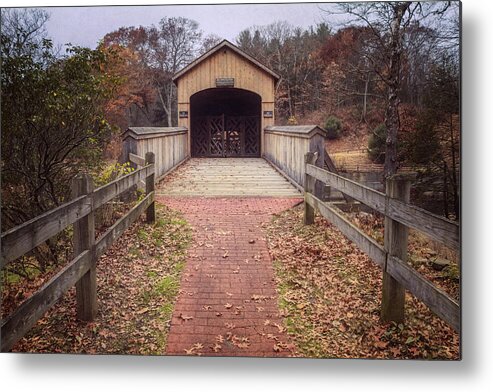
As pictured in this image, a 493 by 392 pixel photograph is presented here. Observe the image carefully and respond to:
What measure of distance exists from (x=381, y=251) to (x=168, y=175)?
387 centimetres

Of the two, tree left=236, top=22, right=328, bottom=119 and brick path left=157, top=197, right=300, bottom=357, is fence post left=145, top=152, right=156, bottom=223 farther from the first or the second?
tree left=236, top=22, right=328, bottom=119

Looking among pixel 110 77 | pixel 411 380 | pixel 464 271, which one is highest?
pixel 110 77

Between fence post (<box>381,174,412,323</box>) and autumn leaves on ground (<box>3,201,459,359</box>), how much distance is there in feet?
0.24

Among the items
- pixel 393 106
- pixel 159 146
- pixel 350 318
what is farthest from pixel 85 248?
pixel 159 146

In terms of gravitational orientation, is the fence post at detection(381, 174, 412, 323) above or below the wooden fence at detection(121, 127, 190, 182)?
below

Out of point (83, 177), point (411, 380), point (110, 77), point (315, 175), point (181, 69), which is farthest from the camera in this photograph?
point (315, 175)

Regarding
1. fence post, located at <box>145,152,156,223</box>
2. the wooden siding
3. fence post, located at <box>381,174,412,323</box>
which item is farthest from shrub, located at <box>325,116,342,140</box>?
fence post, located at <box>145,152,156,223</box>

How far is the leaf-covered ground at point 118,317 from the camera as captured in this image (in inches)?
126

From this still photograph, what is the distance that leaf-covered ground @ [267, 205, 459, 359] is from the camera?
10.2 feet

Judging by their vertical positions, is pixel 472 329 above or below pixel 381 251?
below

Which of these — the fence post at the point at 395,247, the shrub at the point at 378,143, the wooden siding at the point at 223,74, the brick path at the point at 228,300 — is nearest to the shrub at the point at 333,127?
the shrub at the point at 378,143

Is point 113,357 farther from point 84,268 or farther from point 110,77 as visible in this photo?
point 110,77

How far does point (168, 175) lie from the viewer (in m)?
6.36

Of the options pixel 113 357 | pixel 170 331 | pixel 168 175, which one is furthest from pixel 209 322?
pixel 168 175
